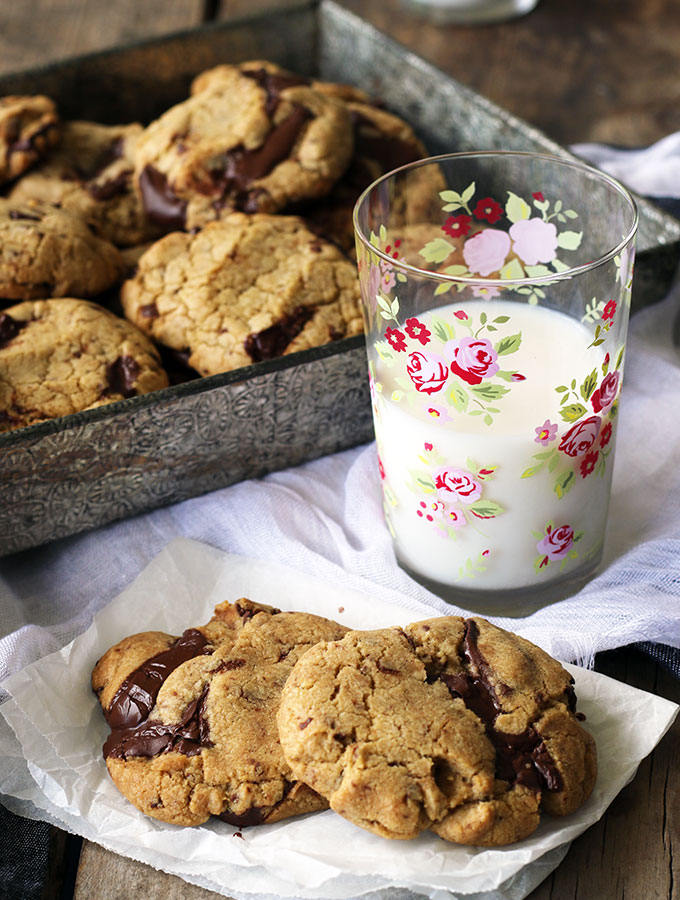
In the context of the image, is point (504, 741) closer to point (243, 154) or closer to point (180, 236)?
point (180, 236)

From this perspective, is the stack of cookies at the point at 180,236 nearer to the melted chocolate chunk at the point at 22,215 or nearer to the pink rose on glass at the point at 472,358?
the melted chocolate chunk at the point at 22,215

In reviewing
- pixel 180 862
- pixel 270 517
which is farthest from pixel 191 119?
pixel 180 862

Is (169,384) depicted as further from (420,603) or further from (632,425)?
(632,425)

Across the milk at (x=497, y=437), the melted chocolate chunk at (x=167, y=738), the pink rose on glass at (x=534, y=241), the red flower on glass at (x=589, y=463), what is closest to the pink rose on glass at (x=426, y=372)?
the milk at (x=497, y=437)

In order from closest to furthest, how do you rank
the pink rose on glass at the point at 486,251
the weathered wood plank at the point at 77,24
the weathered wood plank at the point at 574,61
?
the pink rose on glass at the point at 486,251 → the weathered wood plank at the point at 574,61 → the weathered wood plank at the point at 77,24

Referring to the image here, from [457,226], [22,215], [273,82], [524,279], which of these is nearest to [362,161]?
[273,82]

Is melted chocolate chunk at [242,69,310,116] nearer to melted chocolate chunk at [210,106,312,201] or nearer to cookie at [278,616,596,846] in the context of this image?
melted chocolate chunk at [210,106,312,201]
